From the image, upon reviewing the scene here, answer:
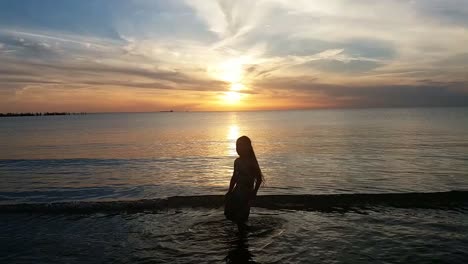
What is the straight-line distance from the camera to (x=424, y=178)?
1947cm

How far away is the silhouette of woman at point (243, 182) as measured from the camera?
823 centimetres

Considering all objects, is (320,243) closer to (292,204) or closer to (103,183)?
(292,204)

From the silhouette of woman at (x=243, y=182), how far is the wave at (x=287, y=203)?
150 inches

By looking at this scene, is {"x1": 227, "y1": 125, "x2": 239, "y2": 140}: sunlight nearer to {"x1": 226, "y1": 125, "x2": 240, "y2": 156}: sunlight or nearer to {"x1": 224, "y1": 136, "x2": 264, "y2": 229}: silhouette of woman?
{"x1": 226, "y1": 125, "x2": 240, "y2": 156}: sunlight

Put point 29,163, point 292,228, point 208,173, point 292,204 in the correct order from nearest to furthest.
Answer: point 292,228 → point 292,204 → point 208,173 → point 29,163

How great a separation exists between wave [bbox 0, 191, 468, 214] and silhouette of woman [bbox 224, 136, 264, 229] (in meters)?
3.81

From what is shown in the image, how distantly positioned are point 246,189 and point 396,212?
5758mm

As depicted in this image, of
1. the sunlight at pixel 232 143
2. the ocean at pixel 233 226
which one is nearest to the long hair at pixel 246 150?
the ocean at pixel 233 226

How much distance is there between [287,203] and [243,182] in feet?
15.7

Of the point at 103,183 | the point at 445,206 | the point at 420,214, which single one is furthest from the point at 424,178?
the point at 103,183

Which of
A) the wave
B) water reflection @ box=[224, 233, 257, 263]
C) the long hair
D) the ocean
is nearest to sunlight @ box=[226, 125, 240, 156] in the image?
the ocean

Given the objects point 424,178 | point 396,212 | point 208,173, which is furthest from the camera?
point 208,173

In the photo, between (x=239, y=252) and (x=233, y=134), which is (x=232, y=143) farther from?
(x=239, y=252)

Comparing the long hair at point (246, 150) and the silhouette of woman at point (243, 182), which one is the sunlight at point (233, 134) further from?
the long hair at point (246, 150)
